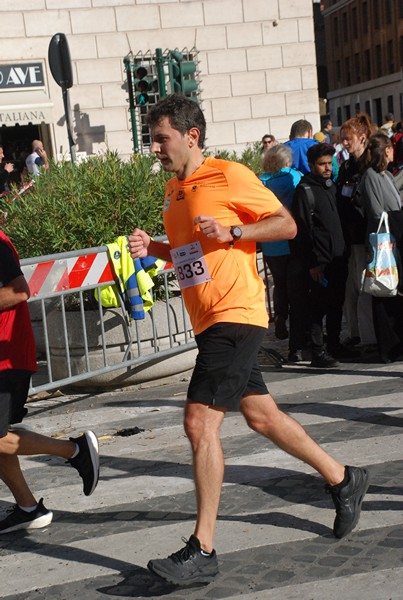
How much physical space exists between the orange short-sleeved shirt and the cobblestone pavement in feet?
3.45

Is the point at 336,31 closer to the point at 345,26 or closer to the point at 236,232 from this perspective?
the point at 345,26

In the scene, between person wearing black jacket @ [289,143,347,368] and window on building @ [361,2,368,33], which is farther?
window on building @ [361,2,368,33]

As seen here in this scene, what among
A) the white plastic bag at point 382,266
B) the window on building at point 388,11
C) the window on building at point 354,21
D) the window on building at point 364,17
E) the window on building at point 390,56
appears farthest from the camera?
the window on building at point 354,21

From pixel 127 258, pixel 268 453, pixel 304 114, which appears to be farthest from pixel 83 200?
pixel 304 114

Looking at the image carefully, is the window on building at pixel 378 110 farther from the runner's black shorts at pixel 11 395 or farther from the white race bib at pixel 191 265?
the white race bib at pixel 191 265

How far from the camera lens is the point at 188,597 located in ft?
14.5

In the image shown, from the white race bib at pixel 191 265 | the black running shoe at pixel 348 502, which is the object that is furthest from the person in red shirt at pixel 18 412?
the black running shoe at pixel 348 502

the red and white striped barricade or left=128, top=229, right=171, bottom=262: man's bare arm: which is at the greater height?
left=128, top=229, right=171, bottom=262: man's bare arm

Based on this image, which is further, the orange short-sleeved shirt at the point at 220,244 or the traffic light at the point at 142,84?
the traffic light at the point at 142,84

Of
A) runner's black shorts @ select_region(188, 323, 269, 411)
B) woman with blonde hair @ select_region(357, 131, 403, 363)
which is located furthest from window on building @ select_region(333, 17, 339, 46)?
runner's black shorts @ select_region(188, 323, 269, 411)

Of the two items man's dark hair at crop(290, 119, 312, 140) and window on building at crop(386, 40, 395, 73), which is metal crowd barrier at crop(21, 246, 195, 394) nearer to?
man's dark hair at crop(290, 119, 312, 140)

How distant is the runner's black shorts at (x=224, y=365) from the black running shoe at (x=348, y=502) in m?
0.65

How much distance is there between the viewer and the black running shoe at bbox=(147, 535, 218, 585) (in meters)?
4.44

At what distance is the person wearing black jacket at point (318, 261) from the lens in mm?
8906
